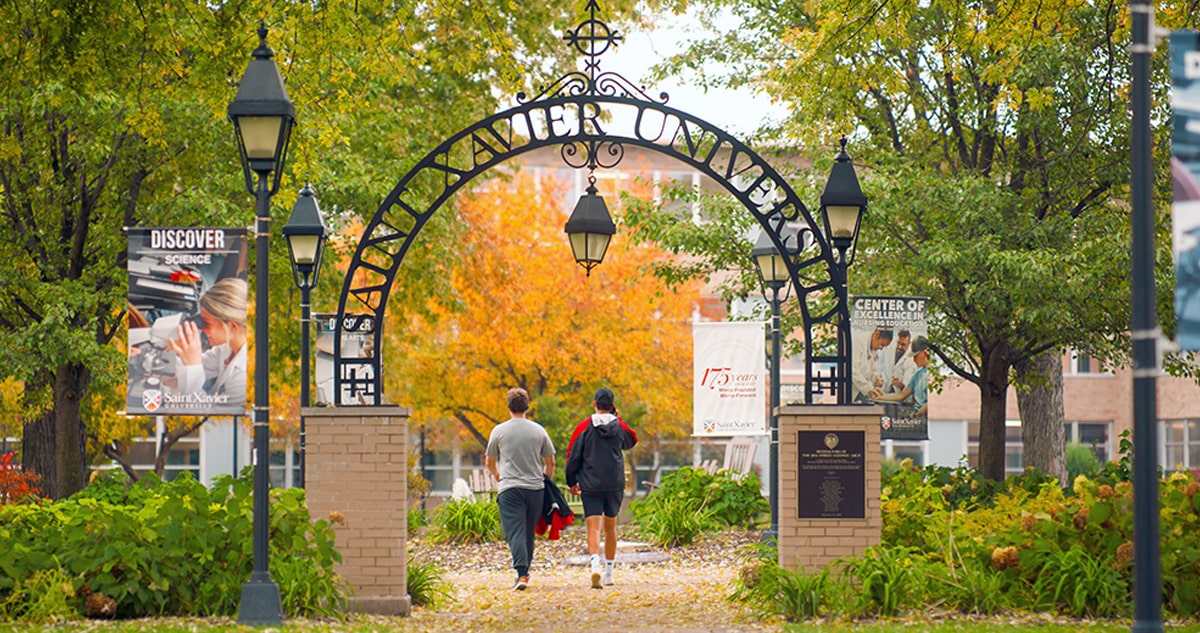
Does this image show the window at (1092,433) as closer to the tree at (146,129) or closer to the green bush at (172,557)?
the tree at (146,129)

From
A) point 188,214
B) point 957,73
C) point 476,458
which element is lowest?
point 476,458

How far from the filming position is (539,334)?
36.5 m

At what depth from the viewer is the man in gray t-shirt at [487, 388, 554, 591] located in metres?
13.7

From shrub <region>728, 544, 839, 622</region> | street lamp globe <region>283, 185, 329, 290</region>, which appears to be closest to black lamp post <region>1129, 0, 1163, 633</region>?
shrub <region>728, 544, 839, 622</region>

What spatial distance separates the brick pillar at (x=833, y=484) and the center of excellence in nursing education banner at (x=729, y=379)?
760 cm

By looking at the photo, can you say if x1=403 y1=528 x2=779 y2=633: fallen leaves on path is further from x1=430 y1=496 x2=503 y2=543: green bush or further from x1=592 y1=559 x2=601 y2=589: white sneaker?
x1=430 y1=496 x2=503 y2=543: green bush

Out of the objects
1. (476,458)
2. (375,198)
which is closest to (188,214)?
(375,198)

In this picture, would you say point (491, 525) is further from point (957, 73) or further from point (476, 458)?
point (476, 458)

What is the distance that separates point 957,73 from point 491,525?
8208mm

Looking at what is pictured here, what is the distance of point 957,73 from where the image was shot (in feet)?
59.5

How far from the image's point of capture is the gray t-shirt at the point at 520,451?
13.7 m

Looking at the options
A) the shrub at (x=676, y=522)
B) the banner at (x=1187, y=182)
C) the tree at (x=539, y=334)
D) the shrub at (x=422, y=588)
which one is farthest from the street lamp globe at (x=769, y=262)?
the tree at (x=539, y=334)

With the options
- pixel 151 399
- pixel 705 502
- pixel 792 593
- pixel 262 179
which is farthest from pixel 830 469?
pixel 705 502

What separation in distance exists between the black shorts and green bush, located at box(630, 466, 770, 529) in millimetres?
6345
